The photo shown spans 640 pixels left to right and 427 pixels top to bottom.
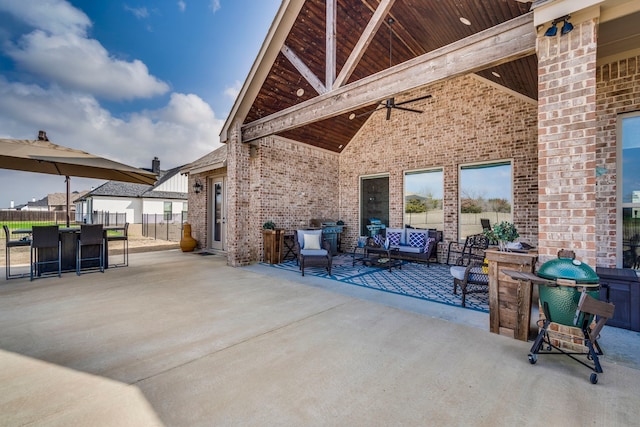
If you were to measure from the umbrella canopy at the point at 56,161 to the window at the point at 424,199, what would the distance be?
7.21m

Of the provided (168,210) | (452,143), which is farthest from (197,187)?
(168,210)

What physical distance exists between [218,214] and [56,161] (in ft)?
15.0

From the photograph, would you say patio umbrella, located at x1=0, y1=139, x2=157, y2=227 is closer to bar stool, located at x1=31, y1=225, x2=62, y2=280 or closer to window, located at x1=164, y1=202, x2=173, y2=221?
bar stool, located at x1=31, y1=225, x2=62, y2=280

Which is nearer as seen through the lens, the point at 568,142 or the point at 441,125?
the point at 568,142

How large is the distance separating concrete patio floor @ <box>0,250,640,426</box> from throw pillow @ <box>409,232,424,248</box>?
10.8ft

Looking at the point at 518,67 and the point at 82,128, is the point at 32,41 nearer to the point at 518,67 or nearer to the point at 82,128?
the point at 82,128

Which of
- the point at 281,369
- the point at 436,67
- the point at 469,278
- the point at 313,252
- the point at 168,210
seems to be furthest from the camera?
the point at 168,210

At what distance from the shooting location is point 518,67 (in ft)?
14.8

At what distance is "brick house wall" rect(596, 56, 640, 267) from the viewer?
371 centimetres

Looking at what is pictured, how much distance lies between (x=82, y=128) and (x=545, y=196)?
765 inches

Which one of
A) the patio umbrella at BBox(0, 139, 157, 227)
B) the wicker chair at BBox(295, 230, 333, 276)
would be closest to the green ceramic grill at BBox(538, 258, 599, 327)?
the wicker chair at BBox(295, 230, 333, 276)

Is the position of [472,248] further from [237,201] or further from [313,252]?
[237,201]

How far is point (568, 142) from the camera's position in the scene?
8.25 feet

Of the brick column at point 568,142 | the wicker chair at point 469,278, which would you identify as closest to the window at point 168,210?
the wicker chair at point 469,278
